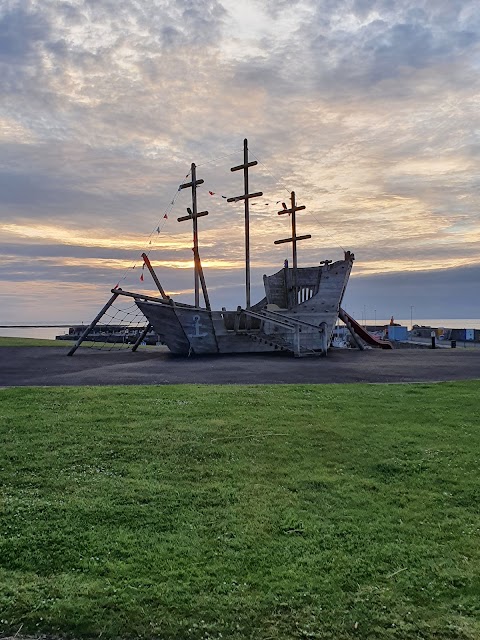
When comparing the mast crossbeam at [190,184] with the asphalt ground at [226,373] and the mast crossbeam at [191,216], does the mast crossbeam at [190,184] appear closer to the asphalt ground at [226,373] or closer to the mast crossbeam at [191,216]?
the mast crossbeam at [191,216]

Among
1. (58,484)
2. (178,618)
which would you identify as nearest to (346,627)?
(178,618)

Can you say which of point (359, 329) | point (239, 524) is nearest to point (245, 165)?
point (359, 329)

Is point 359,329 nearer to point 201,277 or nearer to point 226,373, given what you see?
point 201,277

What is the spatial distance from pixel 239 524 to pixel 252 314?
22380mm

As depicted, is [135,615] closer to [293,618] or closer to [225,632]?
[225,632]

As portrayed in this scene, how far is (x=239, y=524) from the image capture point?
17.5ft

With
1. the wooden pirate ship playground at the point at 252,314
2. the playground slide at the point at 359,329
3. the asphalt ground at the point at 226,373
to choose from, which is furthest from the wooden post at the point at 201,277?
the asphalt ground at the point at 226,373

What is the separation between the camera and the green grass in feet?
13.0

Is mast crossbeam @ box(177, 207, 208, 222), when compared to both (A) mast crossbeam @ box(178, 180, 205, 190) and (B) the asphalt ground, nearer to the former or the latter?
(A) mast crossbeam @ box(178, 180, 205, 190)

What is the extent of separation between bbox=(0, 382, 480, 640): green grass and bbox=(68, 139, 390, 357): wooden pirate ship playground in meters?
17.0

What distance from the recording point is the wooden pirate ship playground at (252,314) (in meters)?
26.8

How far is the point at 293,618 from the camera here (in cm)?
390

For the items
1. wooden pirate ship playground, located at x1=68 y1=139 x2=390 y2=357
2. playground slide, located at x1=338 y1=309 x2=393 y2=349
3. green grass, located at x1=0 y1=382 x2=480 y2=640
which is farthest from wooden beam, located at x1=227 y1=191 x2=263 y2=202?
green grass, located at x1=0 y1=382 x2=480 y2=640

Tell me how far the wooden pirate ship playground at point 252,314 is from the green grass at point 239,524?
17.0 m
